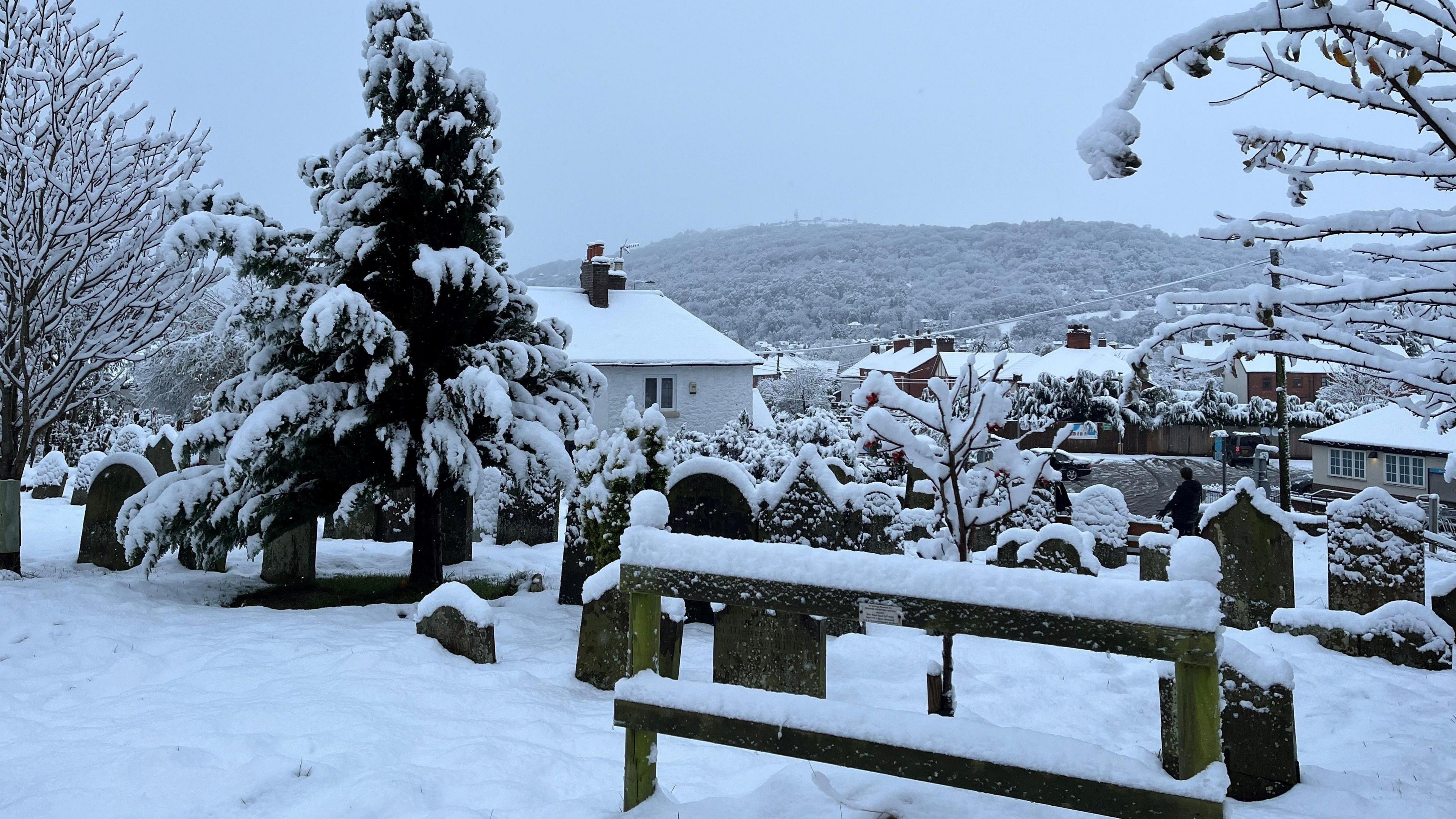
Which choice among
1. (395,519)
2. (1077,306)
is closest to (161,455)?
(395,519)

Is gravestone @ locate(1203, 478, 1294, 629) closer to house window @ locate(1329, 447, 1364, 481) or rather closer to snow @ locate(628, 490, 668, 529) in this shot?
snow @ locate(628, 490, 668, 529)

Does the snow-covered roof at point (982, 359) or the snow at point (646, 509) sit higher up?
the snow-covered roof at point (982, 359)

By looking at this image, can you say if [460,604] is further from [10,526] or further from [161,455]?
[161,455]

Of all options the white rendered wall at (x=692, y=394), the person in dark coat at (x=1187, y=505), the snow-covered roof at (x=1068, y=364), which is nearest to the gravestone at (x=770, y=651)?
the person in dark coat at (x=1187, y=505)

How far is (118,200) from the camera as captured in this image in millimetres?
8680

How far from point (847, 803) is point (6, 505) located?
8788mm

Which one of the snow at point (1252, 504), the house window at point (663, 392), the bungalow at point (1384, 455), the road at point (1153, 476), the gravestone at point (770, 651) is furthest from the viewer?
the house window at point (663, 392)

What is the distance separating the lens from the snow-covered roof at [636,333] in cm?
2750

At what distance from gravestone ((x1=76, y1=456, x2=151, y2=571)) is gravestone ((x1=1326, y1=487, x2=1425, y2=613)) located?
12158 millimetres

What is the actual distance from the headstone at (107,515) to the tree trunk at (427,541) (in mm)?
3119

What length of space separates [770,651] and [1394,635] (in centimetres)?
515

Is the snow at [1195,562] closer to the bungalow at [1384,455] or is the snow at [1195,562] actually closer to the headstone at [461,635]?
the headstone at [461,635]

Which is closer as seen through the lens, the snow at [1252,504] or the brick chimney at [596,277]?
the snow at [1252,504]

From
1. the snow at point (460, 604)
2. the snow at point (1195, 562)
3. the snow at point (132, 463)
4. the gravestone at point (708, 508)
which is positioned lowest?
the snow at point (460, 604)
